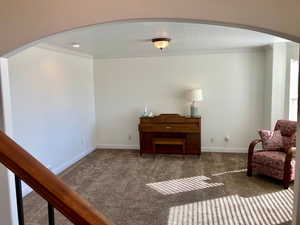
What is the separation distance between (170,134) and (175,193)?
213cm

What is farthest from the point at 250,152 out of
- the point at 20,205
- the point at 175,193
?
the point at 20,205

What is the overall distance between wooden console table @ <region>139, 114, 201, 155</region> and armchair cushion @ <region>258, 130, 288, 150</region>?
4.66 feet

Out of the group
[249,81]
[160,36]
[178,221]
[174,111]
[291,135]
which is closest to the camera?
[178,221]

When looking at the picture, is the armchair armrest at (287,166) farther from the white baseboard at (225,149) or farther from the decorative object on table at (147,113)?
the decorative object on table at (147,113)

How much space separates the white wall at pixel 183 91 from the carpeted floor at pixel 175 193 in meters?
0.87

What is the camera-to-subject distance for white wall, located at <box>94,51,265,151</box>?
5.54 m

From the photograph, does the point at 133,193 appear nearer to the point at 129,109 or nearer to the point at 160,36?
the point at 160,36

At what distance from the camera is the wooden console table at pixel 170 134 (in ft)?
17.7

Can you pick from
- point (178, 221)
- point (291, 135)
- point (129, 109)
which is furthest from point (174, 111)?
point (178, 221)

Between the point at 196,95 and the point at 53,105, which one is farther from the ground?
the point at 196,95

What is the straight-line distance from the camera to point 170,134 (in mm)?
5676

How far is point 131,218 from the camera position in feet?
9.86

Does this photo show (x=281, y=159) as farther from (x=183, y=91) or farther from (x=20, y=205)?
(x=20, y=205)

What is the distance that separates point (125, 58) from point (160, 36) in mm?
2337
